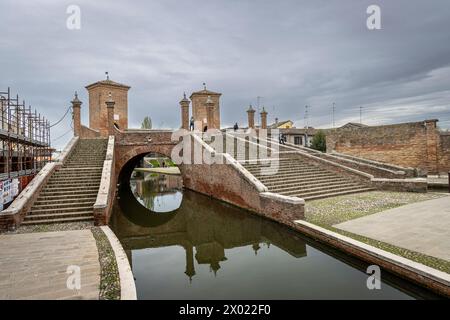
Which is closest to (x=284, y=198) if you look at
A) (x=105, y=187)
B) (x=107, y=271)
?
(x=107, y=271)

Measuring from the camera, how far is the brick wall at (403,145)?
1628 centimetres

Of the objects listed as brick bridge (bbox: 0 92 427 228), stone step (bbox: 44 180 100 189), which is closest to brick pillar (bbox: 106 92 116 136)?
brick bridge (bbox: 0 92 427 228)

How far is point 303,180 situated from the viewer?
Answer: 486 inches

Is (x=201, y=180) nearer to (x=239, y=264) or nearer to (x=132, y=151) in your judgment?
(x=132, y=151)

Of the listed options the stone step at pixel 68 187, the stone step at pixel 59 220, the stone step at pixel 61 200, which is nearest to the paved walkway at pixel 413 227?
the stone step at pixel 59 220

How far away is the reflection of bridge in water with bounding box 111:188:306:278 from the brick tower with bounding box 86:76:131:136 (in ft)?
44.9

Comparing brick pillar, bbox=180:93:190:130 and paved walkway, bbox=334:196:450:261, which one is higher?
brick pillar, bbox=180:93:190:130

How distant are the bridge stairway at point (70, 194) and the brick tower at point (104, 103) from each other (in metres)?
10.8

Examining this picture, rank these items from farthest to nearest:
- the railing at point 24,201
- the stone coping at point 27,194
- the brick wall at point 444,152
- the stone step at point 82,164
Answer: the brick wall at point 444,152 < the stone step at point 82,164 < the stone coping at point 27,194 < the railing at point 24,201

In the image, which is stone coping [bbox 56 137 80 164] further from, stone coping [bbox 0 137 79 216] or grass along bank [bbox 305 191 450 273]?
grass along bank [bbox 305 191 450 273]

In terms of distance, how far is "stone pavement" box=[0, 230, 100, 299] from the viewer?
3.99 m

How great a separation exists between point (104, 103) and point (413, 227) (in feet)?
78.6

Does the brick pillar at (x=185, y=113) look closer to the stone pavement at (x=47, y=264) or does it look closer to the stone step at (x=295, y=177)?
the stone step at (x=295, y=177)
